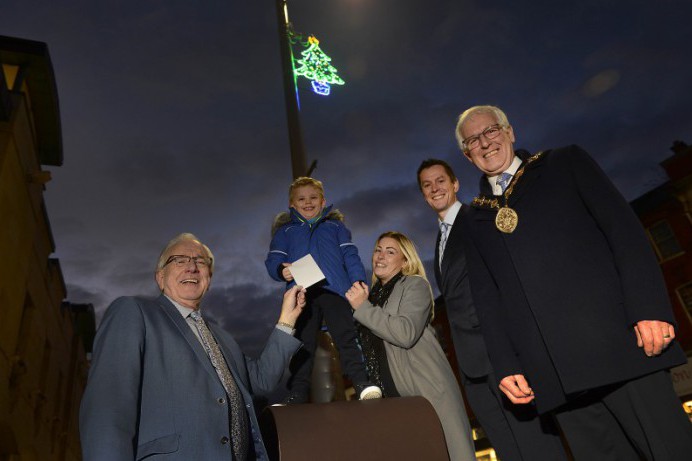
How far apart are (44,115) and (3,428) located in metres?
7.62

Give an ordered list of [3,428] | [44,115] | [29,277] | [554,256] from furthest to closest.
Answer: [44,115]
[29,277]
[3,428]
[554,256]

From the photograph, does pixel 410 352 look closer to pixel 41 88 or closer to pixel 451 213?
pixel 451 213

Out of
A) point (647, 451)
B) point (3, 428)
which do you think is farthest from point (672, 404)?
point (3, 428)

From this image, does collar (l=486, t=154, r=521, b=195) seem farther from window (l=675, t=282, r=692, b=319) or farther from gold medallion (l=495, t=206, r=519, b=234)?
window (l=675, t=282, r=692, b=319)

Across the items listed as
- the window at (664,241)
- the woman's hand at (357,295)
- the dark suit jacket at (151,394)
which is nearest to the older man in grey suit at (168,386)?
the dark suit jacket at (151,394)

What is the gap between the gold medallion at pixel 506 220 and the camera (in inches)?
99.9

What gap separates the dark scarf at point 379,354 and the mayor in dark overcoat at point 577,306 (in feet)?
3.52

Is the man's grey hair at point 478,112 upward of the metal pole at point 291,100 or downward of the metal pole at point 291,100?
downward

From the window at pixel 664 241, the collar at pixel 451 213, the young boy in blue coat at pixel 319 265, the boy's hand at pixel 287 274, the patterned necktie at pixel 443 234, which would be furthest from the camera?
the window at pixel 664 241

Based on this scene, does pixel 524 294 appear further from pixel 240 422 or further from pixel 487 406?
pixel 240 422

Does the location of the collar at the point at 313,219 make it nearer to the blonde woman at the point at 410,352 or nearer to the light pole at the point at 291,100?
the blonde woman at the point at 410,352

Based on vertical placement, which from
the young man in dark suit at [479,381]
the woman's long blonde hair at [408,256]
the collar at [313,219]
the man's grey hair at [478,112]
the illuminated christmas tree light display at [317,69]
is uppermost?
the illuminated christmas tree light display at [317,69]

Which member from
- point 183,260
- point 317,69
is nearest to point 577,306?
point 183,260

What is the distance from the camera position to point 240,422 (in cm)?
246
